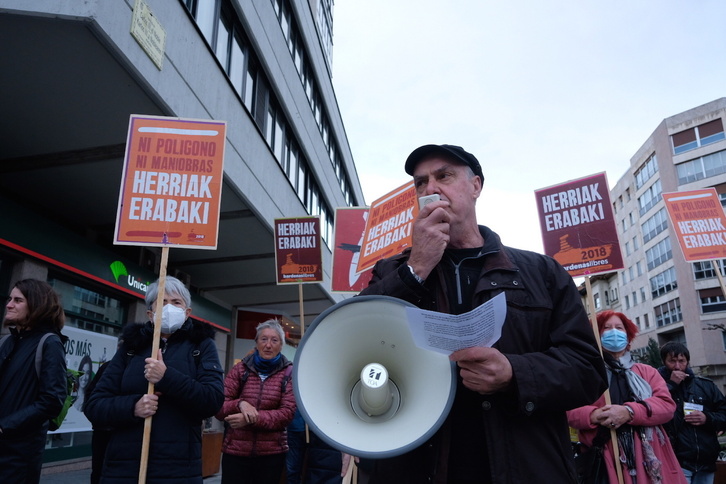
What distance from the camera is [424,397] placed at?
145cm

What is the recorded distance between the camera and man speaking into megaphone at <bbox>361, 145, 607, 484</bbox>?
4.43ft

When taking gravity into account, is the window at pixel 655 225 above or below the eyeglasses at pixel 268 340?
above

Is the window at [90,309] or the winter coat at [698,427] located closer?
the winter coat at [698,427]

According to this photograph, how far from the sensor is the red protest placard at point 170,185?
3.50 metres

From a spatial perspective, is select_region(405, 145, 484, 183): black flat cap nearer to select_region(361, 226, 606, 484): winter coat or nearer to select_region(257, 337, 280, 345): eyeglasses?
select_region(361, 226, 606, 484): winter coat

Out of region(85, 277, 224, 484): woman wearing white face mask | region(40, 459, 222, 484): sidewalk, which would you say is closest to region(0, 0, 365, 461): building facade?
region(40, 459, 222, 484): sidewalk

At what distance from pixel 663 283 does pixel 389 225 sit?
4580cm

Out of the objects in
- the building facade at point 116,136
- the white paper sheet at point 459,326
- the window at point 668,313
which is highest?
the window at point 668,313

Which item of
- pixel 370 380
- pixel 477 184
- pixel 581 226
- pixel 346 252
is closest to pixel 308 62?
pixel 346 252

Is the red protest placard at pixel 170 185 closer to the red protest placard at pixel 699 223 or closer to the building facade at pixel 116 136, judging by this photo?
the building facade at pixel 116 136

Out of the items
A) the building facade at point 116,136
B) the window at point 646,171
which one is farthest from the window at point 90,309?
the window at point 646,171

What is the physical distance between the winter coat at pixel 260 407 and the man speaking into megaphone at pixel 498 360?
9.61 ft

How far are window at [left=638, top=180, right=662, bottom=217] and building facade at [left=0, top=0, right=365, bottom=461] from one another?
4020cm

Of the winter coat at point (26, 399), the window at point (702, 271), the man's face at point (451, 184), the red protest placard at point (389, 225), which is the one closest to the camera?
the man's face at point (451, 184)
